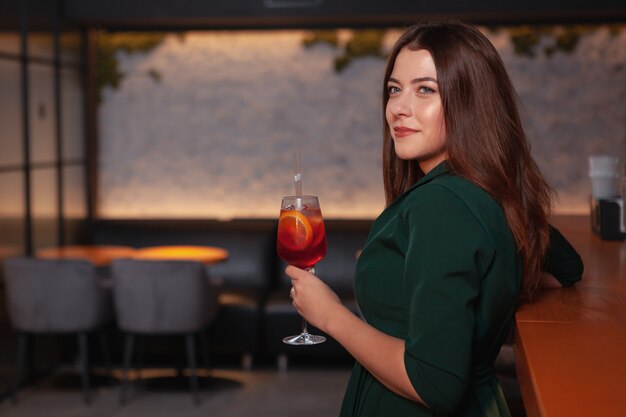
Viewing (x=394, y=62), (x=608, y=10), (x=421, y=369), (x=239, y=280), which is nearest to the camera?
(x=421, y=369)

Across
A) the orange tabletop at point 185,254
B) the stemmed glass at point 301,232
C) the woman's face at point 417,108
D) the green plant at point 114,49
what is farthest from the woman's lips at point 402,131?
the green plant at point 114,49

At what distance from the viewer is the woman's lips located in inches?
62.9

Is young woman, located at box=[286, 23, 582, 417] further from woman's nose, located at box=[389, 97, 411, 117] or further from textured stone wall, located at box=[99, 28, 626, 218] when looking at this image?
textured stone wall, located at box=[99, 28, 626, 218]

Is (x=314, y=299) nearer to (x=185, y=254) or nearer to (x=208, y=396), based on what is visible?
(x=208, y=396)

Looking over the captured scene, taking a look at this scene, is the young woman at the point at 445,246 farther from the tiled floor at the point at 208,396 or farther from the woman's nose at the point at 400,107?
the tiled floor at the point at 208,396

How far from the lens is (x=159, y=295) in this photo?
204 inches

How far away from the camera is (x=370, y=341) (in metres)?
1.49

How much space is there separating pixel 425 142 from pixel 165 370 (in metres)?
4.88

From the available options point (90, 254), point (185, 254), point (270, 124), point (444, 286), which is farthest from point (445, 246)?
point (270, 124)

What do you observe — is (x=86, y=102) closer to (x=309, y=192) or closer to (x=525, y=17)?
(x=309, y=192)

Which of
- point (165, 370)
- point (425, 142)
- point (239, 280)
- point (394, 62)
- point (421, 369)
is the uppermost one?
point (394, 62)

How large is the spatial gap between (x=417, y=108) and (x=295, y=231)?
1.46 ft

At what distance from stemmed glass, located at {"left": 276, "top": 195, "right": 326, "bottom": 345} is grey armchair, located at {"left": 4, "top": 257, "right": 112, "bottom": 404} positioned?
3.53 meters

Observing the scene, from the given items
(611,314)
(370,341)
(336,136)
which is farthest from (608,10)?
(370,341)
